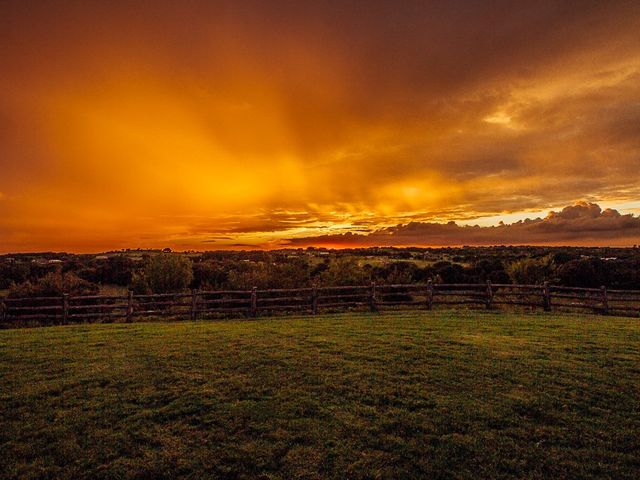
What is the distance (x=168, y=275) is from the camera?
104 ft

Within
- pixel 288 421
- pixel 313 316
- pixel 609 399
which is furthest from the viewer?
pixel 313 316

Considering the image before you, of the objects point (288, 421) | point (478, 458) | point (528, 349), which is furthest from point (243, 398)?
point (528, 349)

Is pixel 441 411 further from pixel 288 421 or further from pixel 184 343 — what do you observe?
pixel 184 343

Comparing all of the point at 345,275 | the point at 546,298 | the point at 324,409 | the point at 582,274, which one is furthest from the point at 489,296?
the point at 582,274

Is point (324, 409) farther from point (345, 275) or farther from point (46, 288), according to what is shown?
point (46, 288)

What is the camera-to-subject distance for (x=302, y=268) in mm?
30547

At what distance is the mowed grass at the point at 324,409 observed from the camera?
4.88 metres

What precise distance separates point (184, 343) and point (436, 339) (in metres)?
7.83

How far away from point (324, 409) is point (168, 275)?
28.3 metres

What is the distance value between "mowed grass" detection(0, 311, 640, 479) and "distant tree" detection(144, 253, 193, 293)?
2011 cm

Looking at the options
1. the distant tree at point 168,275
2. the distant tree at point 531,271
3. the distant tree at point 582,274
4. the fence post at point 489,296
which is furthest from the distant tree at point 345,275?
the distant tree at point 582,274

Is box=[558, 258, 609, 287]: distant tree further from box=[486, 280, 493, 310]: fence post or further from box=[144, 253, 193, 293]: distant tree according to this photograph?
box=[144, 253, 193, 293]: distant tree

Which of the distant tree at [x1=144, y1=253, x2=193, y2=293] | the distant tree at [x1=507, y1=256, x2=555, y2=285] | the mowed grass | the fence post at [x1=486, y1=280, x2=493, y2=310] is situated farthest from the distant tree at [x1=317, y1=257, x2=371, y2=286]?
the mowed grass

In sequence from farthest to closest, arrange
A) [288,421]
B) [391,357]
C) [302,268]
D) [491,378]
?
[302,268] < [391,357] < [491,378] < [288,421]
